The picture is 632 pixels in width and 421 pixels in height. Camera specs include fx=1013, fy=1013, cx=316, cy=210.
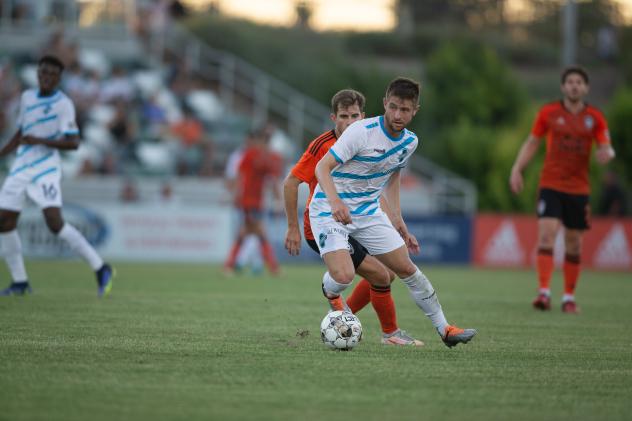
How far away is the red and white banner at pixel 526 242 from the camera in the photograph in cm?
2405

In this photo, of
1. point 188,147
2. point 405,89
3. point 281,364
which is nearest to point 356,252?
point 405,89

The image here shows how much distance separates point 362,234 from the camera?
24.9ft

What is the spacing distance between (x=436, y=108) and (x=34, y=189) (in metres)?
30.9

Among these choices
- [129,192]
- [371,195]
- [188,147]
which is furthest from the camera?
[188,147]

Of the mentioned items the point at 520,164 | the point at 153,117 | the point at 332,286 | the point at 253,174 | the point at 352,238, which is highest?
the point at 153,117

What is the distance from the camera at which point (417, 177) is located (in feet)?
96.5

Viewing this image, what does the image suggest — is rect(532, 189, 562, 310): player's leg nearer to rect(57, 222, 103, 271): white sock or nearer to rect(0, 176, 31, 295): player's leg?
rect(57, 222, 103, 271): white sock

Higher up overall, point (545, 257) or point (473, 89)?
point (473, 89)

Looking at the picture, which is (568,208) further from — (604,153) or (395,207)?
(395,207)

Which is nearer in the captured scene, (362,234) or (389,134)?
(389,134)

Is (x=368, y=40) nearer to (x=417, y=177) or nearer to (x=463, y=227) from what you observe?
(x=417, y=177)

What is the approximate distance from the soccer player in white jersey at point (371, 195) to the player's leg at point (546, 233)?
173 inches

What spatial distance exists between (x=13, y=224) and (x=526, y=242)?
1565cm

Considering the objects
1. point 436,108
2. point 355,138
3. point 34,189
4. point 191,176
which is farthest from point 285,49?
point 355,138
